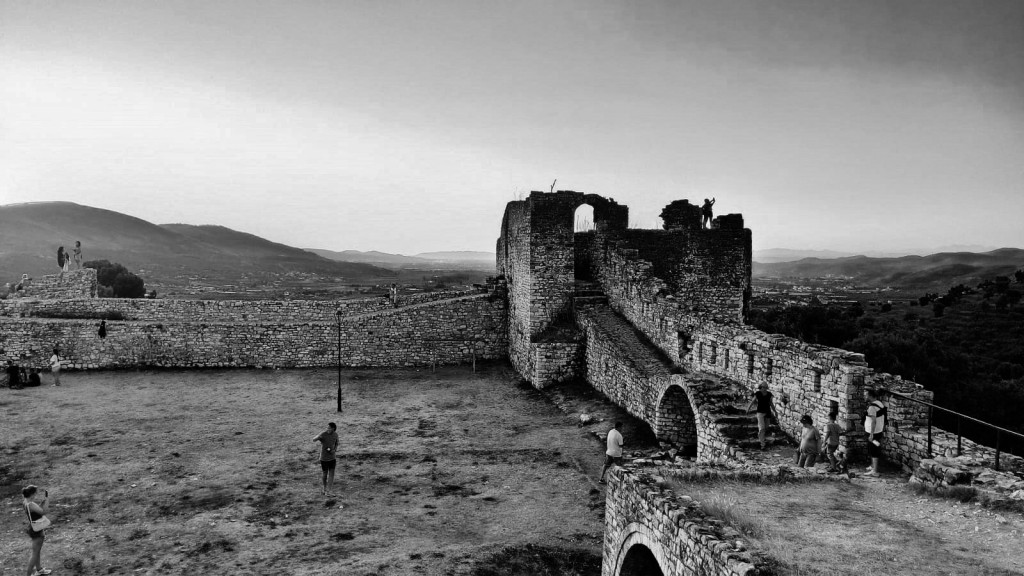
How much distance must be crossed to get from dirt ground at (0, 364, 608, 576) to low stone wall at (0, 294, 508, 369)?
3.46 m

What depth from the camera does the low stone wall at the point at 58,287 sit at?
97.4 feet

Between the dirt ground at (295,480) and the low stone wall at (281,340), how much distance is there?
346cm

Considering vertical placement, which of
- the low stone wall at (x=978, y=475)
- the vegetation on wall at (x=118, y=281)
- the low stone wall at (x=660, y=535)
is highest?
the vegetation on wall at (x=118, y=281)

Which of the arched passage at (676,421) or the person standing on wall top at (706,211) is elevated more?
the person standing on wall top at (706,211)

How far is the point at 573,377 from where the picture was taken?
20.2 m

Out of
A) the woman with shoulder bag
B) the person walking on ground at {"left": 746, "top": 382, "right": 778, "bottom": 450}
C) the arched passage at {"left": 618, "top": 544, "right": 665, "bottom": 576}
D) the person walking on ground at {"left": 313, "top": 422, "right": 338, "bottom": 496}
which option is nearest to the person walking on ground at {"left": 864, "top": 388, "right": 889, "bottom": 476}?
the person walking on ground at {"left": 746, "top": 382, "right": 778, "bottom": 450}

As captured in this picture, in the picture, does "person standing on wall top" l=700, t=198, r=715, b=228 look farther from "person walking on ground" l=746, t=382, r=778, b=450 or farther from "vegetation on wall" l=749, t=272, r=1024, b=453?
"person walking on ground" l=746, t=382, r=778, b=450

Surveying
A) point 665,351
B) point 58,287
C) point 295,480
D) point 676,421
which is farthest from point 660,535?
point 58,287

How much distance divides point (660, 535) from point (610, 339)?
10.8 meters

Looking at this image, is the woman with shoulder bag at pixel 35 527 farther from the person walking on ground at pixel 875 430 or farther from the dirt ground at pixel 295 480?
the person walking on ground at pixel 875 430

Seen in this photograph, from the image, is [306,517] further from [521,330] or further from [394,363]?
[394,363]

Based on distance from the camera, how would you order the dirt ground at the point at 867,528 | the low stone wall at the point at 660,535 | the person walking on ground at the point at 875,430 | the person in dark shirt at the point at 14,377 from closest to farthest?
Answer: the dirt ground at the point at 867,528
the low stone wall at the point at 660,535
the person walking on ground at the point at 875,430
the person in dark shirt at the point at 14,377

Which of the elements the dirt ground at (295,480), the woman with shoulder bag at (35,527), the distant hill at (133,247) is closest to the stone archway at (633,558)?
the dirt ground at (295,480)

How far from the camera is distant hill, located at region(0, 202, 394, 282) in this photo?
311ft
